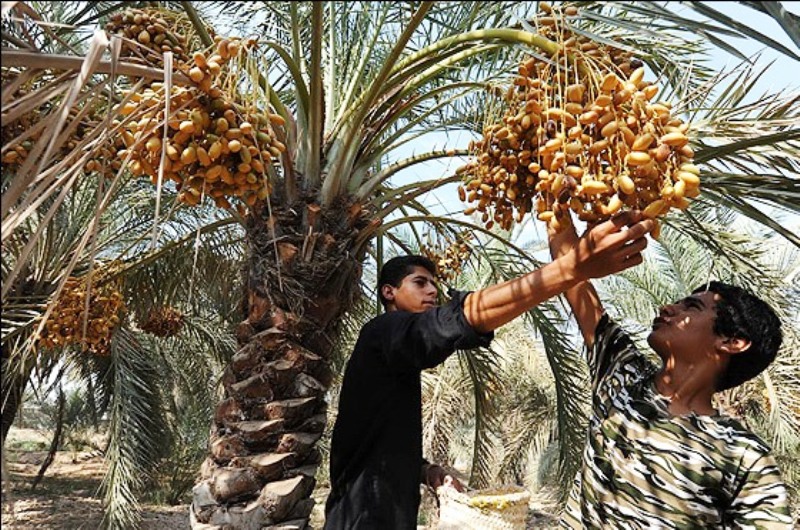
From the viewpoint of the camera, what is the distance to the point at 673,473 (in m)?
2.02

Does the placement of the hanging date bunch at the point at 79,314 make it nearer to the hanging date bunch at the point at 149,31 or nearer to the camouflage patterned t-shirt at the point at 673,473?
the hanging date bunch at the point at 149,31

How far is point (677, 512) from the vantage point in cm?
202

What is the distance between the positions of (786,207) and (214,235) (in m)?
3.40

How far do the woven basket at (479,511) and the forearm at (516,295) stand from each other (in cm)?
72

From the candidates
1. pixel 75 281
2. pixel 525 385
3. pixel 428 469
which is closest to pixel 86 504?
pixel 525 385

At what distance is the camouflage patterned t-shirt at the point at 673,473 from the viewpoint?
1.96 metres

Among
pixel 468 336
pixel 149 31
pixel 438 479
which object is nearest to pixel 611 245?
pixel 468 336

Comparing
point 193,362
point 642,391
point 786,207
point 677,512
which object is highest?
point 193,362

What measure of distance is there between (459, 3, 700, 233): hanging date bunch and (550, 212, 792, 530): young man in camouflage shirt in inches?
13.0

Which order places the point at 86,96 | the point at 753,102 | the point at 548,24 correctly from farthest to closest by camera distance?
the point at 753,102, the point at 548,24, the point at 86,96

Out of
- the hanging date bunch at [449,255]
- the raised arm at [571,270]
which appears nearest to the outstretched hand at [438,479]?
the raised arm at [571,270]

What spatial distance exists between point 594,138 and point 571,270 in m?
0.29

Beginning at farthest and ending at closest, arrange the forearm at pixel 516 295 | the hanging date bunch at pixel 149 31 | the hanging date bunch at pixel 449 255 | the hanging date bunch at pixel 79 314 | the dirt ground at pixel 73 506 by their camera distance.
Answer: the dirt ground at pixel 73 506, the hanging date bunch at pixel 449 255, the hanging date bunch at pixel 79 314, the hanging date bunch at pixel 149 31, the forearm at pixel 516 295

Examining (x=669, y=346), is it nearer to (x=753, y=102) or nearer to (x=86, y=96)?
(x=753, y=102)
